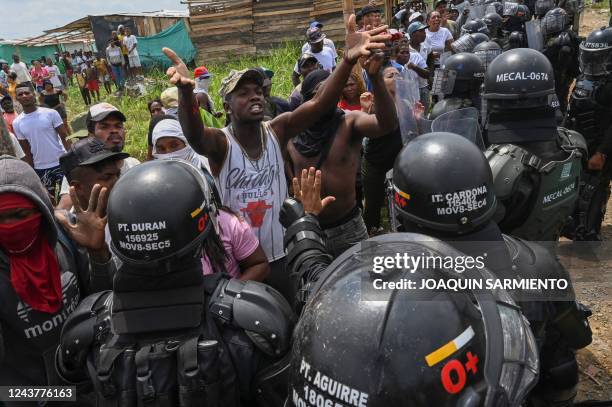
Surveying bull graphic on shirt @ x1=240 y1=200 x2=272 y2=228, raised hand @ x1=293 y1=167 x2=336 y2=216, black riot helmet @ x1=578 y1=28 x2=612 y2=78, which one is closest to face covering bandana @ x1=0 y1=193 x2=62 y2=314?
bull graphic on shirt @ x1=240 y1=200 x2=272 y2=228

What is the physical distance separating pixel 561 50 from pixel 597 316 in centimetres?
498

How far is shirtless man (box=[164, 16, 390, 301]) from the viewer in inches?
115

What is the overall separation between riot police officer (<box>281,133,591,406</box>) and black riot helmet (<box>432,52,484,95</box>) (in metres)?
2.61

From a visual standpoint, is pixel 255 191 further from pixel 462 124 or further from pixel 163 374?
pixel 163 374

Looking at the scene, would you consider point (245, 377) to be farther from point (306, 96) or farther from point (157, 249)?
point (306, 96)

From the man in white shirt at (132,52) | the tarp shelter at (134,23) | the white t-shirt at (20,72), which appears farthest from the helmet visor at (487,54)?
the tarp shelter at (134,23)

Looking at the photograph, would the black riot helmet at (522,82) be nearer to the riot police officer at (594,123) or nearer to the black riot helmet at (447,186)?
the black riot helmet at (447,186)

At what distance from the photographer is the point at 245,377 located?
1.68 m

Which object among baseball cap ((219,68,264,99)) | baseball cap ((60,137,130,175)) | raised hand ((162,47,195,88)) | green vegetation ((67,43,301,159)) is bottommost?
green vegetation ((67,43,301,159))

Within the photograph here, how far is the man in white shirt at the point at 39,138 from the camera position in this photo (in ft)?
20.4

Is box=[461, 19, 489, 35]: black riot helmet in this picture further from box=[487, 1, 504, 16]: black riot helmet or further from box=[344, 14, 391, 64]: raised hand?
box=[344, 14, 391, 64]: raised hand

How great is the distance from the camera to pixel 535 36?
27.5 ft

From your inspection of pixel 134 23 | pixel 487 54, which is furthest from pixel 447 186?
pixel 134 23

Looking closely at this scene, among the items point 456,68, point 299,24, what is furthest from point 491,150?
point 299,24
